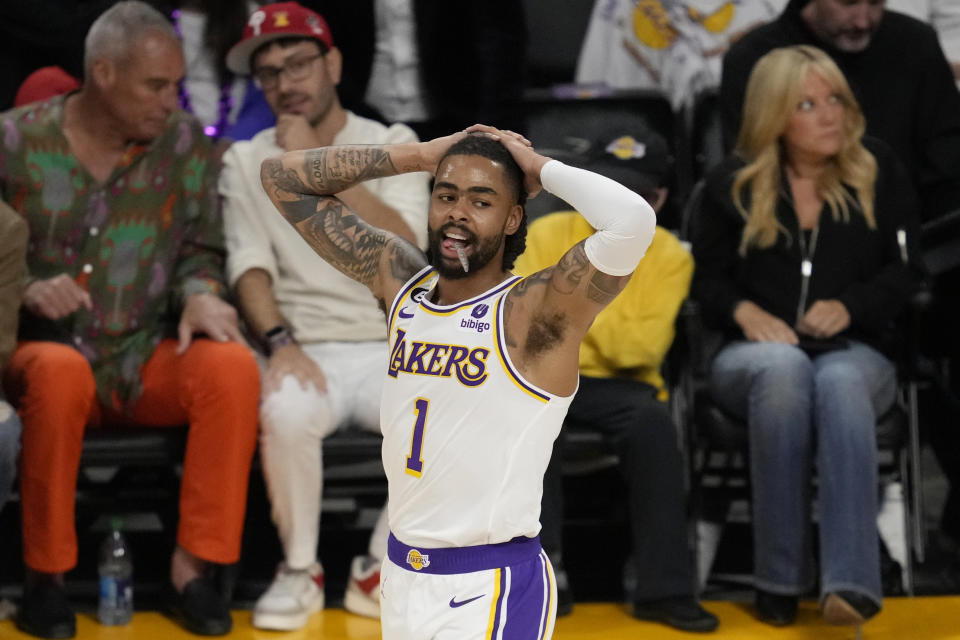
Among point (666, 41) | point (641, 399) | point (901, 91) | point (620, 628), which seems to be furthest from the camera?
point (666, 41)

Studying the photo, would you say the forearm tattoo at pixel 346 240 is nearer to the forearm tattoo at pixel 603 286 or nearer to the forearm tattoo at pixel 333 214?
the forearm tattoo at pixel 333 214

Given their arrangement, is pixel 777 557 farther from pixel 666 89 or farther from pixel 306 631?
pixel 666 89

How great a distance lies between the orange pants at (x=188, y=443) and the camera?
435 cm

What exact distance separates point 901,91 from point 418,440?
3157 mm

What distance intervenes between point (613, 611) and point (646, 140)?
5.30 ft

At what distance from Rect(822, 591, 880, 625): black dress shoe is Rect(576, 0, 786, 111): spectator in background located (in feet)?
7.29

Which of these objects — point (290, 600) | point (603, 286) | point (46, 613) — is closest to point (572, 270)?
point (603, 286)

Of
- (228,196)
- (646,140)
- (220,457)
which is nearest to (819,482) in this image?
(646,140)

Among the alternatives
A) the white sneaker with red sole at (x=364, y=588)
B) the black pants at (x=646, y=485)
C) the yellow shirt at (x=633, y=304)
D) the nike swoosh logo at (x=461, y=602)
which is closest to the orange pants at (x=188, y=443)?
the white sneaker with red sole at (x=364, y=588)

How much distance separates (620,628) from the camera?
4.46m

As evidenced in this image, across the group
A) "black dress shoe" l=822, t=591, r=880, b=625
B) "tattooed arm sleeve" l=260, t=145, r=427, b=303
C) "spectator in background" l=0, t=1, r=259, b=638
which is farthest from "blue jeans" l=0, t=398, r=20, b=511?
"black dress shoe" l=822, t=591, r=880, b=625

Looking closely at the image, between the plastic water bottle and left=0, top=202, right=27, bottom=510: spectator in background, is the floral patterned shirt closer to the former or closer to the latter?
left=0, top=202, right=27, bottom=510: spectator in background

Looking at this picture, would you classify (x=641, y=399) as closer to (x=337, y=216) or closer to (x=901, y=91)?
(x=337, y=216)

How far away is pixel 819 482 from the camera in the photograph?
4.49 m
